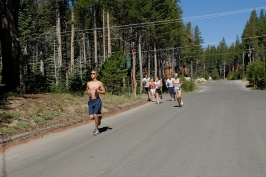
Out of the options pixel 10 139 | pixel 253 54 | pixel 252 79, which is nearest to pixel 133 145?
pixel 10 139

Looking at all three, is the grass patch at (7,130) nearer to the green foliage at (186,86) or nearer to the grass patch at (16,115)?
the grass patch at (16,115)

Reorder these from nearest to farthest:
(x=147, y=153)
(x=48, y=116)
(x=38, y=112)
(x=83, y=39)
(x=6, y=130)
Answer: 1. (x=147, y=153)
2. (x=6, y=130)
3. (x=38, y=112)
4. (x=48, y=116)
5. (x=83, y=39)

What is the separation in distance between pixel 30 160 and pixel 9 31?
10.1m

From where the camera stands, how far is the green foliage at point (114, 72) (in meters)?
27.3

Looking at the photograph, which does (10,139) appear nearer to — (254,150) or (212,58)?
(254,150)

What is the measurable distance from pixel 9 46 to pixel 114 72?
11894 millimetres

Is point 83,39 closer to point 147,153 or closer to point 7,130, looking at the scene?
point 7,130

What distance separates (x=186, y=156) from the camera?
24.2 ft

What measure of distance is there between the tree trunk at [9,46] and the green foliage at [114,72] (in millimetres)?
11206

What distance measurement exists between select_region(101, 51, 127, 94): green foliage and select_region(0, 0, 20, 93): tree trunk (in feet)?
36.8

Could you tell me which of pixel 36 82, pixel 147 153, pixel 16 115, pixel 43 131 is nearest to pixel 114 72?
pixel 36 82

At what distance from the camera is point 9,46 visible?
16359mm

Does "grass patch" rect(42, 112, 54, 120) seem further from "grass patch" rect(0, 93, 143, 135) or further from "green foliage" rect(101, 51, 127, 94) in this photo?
"green foliage" rect(101, 51, 127, 94)

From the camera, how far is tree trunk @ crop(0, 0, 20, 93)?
53.0 ft
